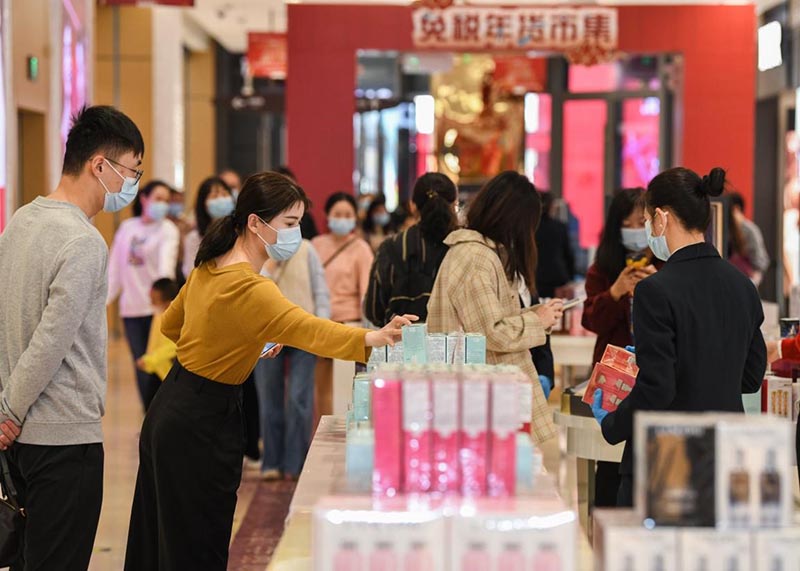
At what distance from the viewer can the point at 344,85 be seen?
13.0 metres

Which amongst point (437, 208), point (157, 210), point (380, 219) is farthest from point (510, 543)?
point (380, 219)

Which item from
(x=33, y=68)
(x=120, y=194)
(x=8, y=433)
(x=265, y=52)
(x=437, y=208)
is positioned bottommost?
(x=8, y=433)

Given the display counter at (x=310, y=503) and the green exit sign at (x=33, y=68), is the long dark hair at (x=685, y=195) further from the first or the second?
the green exit sign at (x=33, y=68)

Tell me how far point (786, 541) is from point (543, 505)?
458mm

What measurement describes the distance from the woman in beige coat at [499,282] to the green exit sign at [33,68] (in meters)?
5.31

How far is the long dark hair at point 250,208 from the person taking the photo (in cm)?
397

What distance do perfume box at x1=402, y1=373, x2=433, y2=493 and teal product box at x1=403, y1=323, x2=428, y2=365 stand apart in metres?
0.99

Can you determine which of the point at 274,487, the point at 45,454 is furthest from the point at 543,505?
the point at 274,487

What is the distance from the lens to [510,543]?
245 cm

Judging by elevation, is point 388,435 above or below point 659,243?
below

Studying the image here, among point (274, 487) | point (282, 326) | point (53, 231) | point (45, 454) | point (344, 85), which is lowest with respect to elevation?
point (274, 487)

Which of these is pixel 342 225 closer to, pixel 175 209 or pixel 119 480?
pixel 119 480

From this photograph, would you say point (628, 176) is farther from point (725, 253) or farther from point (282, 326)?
point (282, 326)

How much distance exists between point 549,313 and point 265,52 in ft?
44.6
